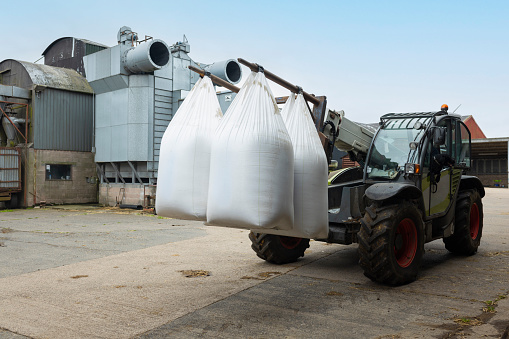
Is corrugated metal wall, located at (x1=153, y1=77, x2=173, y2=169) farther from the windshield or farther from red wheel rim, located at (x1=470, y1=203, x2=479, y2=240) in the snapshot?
red wheel rim, located at (x1=470, y1=203, x2=479, y2=240)

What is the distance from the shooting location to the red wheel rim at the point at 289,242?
7.52 meters

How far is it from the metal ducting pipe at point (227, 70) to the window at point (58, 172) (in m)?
8.16

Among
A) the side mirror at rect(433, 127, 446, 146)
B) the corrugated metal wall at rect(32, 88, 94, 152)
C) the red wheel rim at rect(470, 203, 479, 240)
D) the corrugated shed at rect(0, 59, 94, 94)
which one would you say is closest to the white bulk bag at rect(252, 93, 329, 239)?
the side mirror at rect(433, 127, 446, 146)

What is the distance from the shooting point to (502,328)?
4.48m

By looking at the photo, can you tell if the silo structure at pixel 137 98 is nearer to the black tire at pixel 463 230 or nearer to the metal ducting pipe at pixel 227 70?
the metal ducting pipe at pixel 227 70

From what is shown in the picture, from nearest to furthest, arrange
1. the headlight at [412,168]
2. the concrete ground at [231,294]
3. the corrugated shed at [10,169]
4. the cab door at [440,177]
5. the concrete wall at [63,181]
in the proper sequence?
the concrete ground at [231,294] < the headlight at [412,168] < the cab door at [440,177] < the corrugated shed at [10,169] < the concrete wall at [63,181]

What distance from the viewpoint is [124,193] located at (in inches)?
784

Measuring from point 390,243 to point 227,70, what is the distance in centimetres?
1503

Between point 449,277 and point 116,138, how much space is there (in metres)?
15.8

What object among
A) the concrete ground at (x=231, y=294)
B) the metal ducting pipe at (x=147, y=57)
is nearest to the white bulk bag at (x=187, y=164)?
the concrete ground at (x=231, y=294)

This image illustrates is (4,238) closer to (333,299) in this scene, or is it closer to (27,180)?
(333,299)

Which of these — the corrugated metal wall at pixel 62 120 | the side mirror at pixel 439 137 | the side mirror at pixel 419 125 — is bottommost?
the side mirror at pixel 439 137

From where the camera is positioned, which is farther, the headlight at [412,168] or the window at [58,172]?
the window at [58,172]

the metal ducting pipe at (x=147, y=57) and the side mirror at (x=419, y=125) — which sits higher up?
the metal ducting pipe at (x=147, y=57)
